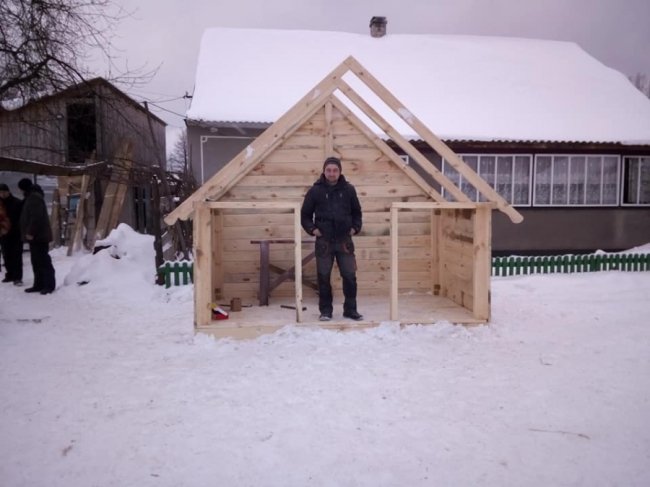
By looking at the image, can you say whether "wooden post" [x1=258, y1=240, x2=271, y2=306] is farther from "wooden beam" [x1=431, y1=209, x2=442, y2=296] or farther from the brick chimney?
the brick chimney

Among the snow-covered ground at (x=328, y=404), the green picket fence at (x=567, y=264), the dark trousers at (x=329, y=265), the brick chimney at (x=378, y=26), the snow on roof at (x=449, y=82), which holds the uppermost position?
the brick chimney at (x=378, y=26)

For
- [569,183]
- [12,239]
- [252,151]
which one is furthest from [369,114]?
[569,183]

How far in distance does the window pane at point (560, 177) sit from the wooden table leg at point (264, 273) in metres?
9.14

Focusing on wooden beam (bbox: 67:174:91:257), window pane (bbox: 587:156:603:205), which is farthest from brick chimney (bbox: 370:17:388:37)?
wooden beam (bbox: 67:174:91:257)

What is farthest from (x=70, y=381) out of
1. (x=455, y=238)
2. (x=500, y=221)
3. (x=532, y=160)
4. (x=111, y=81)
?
(x=532, y=160)

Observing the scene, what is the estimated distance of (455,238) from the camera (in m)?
7.18

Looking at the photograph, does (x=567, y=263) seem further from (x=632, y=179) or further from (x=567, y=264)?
(x=632, y=179)

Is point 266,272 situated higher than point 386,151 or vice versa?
point 386,151

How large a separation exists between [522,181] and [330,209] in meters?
8.67

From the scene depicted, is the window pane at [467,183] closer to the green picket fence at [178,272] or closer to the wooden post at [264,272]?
the green picket fence at [178,272]

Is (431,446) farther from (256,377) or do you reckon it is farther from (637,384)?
(637,384)

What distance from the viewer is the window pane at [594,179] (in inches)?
520

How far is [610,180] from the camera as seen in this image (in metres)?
13.3

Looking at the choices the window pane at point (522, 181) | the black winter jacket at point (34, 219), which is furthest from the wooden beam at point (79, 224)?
the window pane at point (522, 181)
